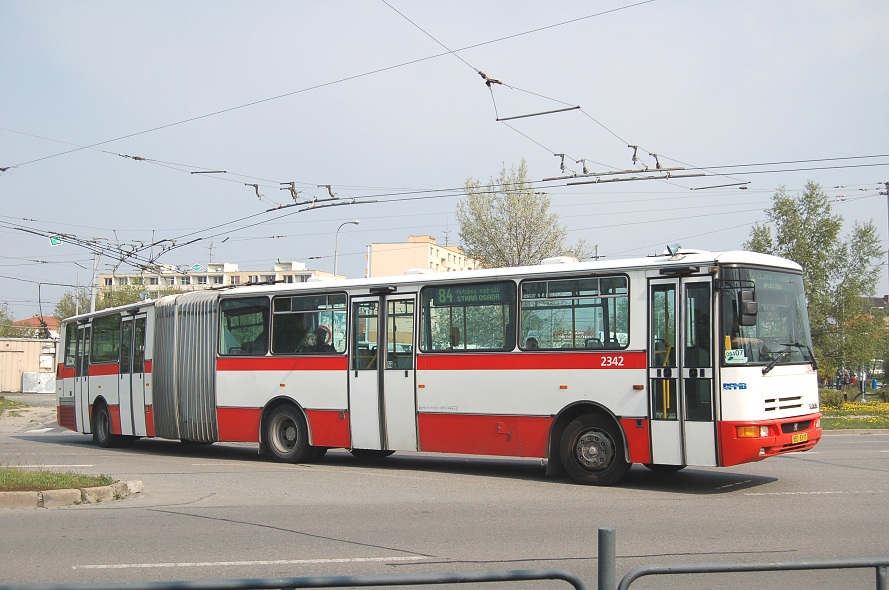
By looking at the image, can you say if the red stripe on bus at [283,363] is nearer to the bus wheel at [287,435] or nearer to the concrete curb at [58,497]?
the bus wheel at [287,435]

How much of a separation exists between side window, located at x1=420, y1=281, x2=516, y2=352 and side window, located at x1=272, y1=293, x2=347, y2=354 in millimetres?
1793

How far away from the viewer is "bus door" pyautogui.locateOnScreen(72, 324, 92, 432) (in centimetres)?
2131

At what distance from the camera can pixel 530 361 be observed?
13086 mm

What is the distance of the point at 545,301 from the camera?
1303cm

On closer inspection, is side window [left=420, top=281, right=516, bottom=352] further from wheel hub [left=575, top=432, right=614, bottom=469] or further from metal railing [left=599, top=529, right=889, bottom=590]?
metal railing [left=599, top=529, right=889, bottom=590]

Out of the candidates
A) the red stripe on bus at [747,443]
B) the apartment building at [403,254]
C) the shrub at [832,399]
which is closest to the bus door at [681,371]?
the red stripe on bus at [747,443]

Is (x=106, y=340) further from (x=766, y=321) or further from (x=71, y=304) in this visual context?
(x=71, y=304)

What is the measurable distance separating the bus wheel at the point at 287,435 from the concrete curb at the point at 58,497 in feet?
15.6

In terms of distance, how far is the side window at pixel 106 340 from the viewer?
20234 millimetres

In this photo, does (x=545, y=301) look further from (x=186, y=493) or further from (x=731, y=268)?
(x=186, y=493)

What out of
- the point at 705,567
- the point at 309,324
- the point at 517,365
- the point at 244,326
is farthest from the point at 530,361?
the point at 705,567

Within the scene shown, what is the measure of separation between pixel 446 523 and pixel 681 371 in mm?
3992

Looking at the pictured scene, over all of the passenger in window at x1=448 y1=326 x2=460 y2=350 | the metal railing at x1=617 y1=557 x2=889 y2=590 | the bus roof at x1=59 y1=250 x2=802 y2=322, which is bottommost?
the metal railing at x1=617 y1=557 x2=889 y2=590

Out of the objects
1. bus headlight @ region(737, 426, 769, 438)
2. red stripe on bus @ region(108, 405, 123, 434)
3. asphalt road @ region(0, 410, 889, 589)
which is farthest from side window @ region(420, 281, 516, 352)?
red stripe on bus @ region(108, 405, 123, 434)
